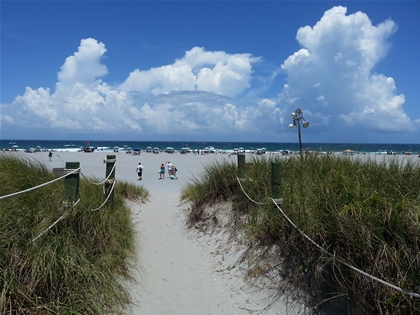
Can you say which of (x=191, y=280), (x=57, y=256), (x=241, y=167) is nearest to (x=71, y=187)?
(x=57, y=256)

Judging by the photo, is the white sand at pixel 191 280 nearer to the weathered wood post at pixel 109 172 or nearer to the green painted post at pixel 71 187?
the weathered wood post at pixel 109 172

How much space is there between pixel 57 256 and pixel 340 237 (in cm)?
318

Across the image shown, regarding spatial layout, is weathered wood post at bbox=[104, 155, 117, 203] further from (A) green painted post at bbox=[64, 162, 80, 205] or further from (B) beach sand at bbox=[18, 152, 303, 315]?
(A) green painted post at bbox=[64, 162, 80, 205]

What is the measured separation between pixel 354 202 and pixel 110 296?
3.15 m

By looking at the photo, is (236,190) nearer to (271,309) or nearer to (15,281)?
(271,309)

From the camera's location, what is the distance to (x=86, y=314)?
133 inches

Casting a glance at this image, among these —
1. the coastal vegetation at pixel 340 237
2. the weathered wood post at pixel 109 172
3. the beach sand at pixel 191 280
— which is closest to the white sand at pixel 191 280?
the beach sand at pixel 191 280

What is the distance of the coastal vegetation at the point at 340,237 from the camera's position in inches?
137

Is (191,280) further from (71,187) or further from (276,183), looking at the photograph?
(71,187)

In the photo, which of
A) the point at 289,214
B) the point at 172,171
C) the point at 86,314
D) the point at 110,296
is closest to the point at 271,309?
the point at 289,214

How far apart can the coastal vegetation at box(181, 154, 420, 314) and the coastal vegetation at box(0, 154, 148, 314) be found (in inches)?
81.9

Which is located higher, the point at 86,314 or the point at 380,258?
the point at 380,258

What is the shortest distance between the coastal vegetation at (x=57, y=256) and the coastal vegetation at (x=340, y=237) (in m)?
2.08

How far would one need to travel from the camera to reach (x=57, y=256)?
3684mm
